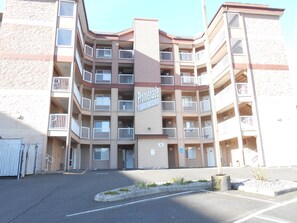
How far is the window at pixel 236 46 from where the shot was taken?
2311 centimetres

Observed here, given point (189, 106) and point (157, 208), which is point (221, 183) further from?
point (189, 106)

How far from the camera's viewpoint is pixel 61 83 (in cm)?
1891

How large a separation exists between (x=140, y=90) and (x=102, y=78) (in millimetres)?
4792

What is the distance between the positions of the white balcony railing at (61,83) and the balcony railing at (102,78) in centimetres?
727

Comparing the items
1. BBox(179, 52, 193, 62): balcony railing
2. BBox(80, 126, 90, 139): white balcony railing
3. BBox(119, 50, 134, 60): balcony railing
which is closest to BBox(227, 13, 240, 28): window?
BBox(179, 52, 193, 62): balcony railing

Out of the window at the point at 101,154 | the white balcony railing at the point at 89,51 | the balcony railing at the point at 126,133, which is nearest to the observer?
the balcony railing at the point at 126,133

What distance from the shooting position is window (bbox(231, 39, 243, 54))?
23.1 metres

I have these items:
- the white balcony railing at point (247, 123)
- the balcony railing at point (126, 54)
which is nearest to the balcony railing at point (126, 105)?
the balcony railing at point (126, 54)

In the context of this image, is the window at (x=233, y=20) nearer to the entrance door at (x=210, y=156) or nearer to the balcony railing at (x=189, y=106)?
the balcony railing at (x=189, y=106)

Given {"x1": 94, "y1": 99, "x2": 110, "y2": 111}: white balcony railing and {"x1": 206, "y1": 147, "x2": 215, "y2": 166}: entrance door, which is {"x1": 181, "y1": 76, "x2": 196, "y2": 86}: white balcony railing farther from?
{"x1": 94, "y1": 99, "x2": 110, "y2": 111}: white balcony railing

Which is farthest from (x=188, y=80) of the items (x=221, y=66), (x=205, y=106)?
(x=221, y=66)

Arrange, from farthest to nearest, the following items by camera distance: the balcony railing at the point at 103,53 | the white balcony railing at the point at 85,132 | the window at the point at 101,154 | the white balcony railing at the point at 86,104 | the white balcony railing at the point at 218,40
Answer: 1. the balcony railing at the point at 103,53
2. the window at the point at 101,154
3. the white balcony railing at the point at 86,104
4. the white balcony railing at the point at 218,40
5. the white balcony railing at the point at 85,132

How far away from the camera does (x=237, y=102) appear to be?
20969 mm

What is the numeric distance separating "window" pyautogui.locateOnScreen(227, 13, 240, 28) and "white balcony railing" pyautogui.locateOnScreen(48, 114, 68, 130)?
60.0ft
